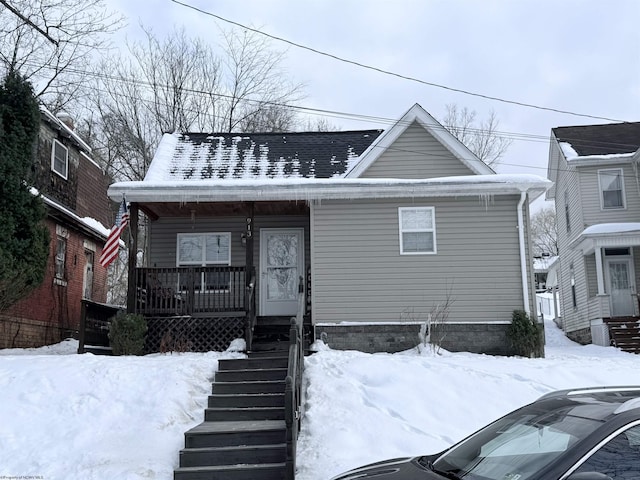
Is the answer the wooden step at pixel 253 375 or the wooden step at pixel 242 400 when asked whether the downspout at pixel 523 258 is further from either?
the wooden step at pixel 242 400

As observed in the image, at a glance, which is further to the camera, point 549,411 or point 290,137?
point 290,137

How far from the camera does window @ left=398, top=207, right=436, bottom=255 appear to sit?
12.4 m

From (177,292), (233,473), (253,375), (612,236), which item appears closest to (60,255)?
(177,292)

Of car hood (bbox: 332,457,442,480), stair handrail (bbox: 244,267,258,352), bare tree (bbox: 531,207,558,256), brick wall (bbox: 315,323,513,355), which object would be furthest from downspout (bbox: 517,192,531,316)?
bare tree (bbox: 531,207,558,256)

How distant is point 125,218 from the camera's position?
1176cm

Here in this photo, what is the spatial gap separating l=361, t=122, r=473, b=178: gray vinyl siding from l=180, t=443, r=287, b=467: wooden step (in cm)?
732

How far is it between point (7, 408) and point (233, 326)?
4.62 meters

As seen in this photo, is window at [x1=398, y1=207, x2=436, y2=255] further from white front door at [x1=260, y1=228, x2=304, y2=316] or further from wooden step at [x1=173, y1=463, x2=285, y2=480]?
wooden step at [x1=173, y1=463, x2=285, y2=480]

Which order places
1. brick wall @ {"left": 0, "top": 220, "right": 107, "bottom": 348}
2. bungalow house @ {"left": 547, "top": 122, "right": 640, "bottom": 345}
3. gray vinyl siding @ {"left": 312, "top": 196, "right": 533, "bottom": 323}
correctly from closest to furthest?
gray vinyl siding @ {"left": 312, "top": 196, "right": 533, "bottom": 323}
brick wall @ {"left": 0, "top": 220, "right": 107, "bottom": 348}
bungalow house @ {"left": 547, "top": 122, "right": 640, "bottom": 345}

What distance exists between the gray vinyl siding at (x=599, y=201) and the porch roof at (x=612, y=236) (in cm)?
51

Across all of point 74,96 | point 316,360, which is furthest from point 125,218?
point 74,96

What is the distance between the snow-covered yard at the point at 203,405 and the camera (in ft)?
22.2

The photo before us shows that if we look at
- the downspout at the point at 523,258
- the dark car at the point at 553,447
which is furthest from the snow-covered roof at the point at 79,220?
the dark car at the point at 553,447

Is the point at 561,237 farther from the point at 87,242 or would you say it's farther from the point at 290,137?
the point at 87,242
